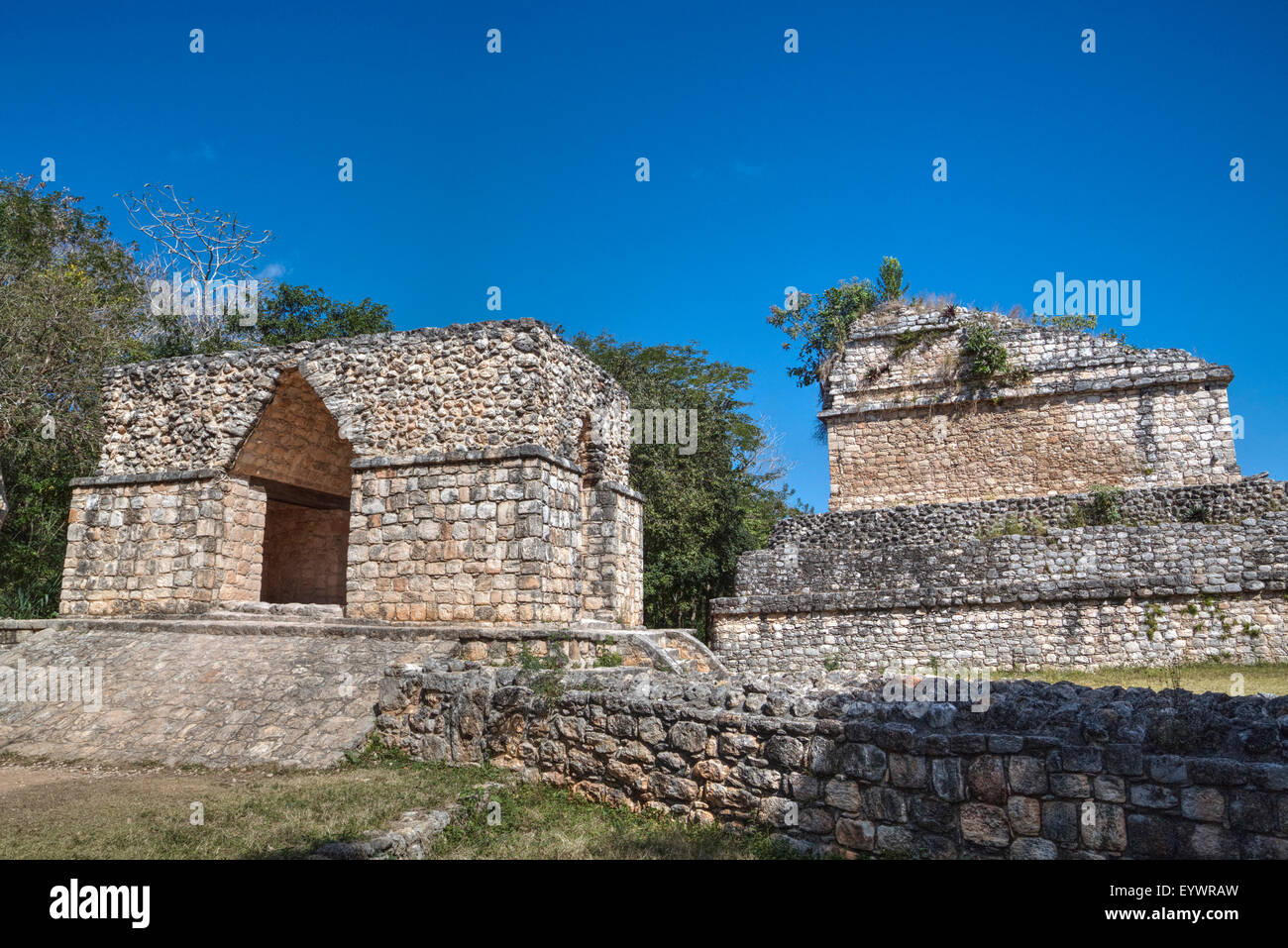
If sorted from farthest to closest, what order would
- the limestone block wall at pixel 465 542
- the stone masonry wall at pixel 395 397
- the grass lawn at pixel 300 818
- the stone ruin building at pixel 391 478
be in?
1. the stone masonry wall at pixel 395 397
2. the stone ruin building at pixel 391 478
3. the limestone block wall at pixel 465 542
4. the grass lawn at pixel 300 818

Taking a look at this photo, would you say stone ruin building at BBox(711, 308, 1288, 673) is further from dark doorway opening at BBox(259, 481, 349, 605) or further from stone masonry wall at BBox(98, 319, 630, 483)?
dark doorway opening at BBox(259, 481, 349, 605)

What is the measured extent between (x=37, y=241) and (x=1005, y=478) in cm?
2485

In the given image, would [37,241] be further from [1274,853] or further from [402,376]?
[1274,853]

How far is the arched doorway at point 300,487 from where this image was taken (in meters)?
12.6

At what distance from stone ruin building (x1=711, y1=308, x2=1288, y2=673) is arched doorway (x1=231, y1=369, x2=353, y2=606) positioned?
301 inches

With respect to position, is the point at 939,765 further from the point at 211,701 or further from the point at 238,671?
the point at 238,671

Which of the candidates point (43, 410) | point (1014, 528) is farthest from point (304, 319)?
point (1014, 528)

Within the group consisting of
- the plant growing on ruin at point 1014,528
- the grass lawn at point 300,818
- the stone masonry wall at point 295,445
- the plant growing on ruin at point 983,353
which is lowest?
the grass lawn at point 300,818

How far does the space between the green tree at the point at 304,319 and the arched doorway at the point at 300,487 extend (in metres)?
6.36

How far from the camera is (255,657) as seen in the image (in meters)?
9.38

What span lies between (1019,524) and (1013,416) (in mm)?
3939

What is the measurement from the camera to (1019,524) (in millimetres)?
16141

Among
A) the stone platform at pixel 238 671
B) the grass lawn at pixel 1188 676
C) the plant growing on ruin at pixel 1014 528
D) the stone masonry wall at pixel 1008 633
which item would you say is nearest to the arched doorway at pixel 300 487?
the stone platform at pixel 238 671

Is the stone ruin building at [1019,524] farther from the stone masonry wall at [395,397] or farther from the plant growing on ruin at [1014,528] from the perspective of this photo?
the stone masonry wall at [395,397]
